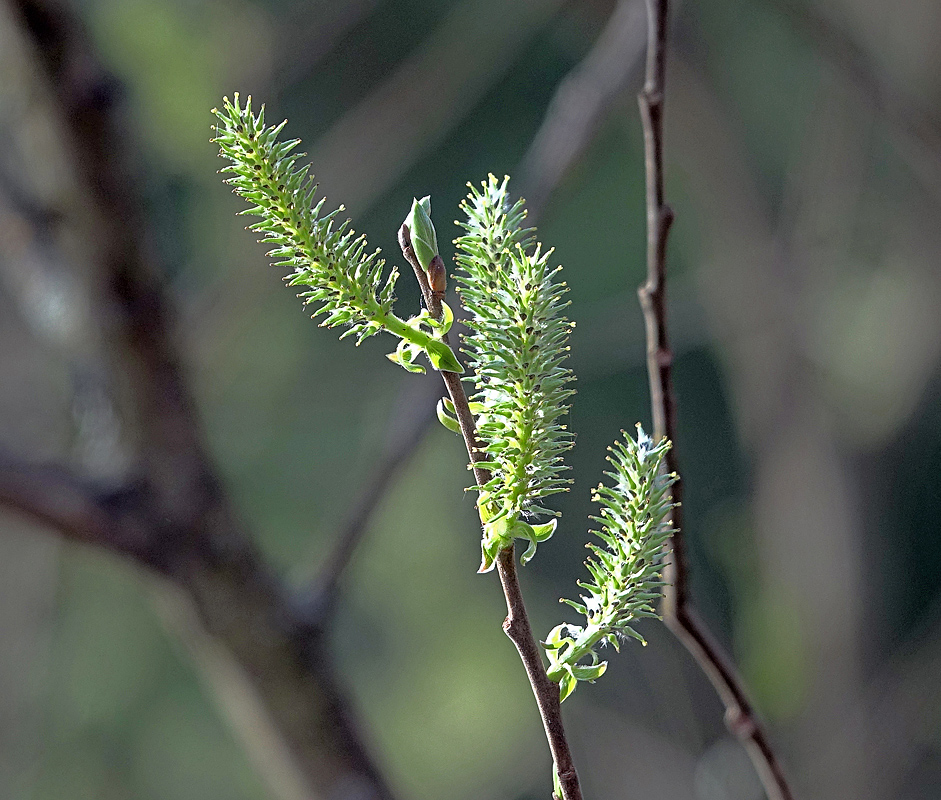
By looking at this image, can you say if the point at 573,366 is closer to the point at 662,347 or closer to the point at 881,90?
the point at 881,90

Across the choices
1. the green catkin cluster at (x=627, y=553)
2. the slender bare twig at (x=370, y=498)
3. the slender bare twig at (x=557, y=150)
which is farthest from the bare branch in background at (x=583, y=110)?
the green catkin cluster at (x=627, y=553)

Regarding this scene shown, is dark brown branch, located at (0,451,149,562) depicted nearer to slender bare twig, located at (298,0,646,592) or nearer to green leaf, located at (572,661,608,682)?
slender bare twig, located at (298,0,646,592)

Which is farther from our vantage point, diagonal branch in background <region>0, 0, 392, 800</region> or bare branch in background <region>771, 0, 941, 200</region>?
bare branch in background <region>771, 0, 941, 200</region>

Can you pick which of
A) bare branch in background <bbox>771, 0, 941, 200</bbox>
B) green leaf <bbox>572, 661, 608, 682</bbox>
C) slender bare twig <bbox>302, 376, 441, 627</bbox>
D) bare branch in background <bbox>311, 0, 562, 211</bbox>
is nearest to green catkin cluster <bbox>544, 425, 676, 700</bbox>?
green leaf <bbox>572, 661, 608, 682</bbox>

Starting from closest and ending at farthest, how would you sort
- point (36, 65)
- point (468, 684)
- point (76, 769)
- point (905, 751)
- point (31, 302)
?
point (36, 65)
point (31, 302)
point (905, 751)
point (468, 684)
point (76, 769)

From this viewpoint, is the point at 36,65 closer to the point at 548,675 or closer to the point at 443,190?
the point at 548,675

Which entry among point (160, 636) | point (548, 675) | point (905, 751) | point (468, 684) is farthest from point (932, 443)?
point (548, 675)

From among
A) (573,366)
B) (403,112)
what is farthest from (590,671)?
(573,366)

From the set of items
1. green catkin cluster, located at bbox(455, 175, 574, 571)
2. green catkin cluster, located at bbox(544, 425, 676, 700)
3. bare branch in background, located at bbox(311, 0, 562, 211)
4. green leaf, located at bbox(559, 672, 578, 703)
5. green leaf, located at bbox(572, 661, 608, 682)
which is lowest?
green leaf, located at bbox(559, 672, 578, 703)
